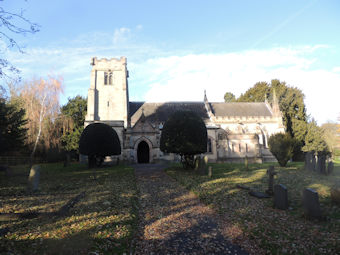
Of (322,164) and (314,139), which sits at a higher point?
(314,139)

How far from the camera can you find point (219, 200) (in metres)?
7.67

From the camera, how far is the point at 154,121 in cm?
2838

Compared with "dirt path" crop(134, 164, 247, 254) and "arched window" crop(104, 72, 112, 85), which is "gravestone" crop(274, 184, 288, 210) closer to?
"dirt path" crop(134, 164, 247, 254)

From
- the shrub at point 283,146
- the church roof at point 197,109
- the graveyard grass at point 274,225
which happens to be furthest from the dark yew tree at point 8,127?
the shrub at point 283,146

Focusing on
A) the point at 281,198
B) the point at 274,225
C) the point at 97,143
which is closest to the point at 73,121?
the point at 97,143

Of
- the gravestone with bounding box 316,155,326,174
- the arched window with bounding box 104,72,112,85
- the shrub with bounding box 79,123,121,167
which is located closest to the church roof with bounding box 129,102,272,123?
the arched window with bounding box 104,72,112,85

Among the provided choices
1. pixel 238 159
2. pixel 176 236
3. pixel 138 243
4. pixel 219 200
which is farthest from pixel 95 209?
pixel 238 159

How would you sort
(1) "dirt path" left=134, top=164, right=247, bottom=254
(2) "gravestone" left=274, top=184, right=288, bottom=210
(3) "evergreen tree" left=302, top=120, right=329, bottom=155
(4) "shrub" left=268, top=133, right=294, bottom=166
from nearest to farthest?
(1) "dirt path" left=134, top=164, right=247, bottom=254 → (2) "gravestone" left=274, top=184, right=288, bottom=210 → (4) "shrub" left=268, top=133, right=294, bottom=166 → (3) "evergreen tree" left=302, top=120, right=329, bottom=155

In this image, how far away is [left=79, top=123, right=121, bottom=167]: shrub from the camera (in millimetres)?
17531

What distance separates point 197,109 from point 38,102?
23.4 metres

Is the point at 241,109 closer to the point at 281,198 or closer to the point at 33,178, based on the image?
the point at 281,198

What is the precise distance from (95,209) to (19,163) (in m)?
25.4

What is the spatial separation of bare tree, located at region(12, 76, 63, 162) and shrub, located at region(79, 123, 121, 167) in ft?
39.2

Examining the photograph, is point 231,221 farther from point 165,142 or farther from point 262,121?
point 262,121
